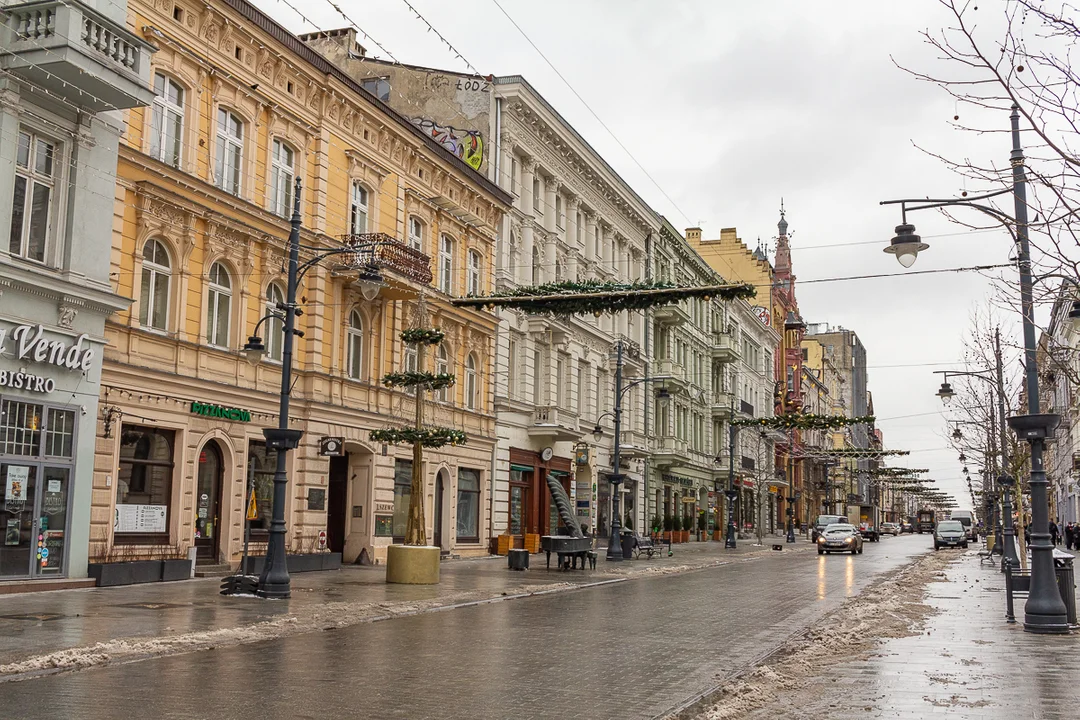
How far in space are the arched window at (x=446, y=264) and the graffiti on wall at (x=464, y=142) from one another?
12.4 feet

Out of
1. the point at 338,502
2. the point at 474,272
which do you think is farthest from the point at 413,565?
the point at 474,272

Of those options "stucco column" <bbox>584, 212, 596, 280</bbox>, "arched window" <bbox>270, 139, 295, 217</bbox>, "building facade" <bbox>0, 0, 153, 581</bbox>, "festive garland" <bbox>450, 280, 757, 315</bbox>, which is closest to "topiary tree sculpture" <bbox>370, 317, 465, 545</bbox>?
"festive garland" <bbox>450, 280, 757, 315</bbox>

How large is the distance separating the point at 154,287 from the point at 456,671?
1429 cm

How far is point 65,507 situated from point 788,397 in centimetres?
7792

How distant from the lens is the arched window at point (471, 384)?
1433 inches

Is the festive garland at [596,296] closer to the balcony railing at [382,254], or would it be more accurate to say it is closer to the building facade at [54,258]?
the balcony railing at [382,254]

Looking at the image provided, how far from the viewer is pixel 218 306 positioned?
24.5 metres

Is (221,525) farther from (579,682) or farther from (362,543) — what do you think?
(579,682)

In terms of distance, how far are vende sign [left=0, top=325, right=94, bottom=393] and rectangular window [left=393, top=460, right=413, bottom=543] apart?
13298 millimetres

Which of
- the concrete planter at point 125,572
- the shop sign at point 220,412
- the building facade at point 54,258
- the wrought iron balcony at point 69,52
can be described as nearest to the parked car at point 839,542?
the shop sign at point 220,412

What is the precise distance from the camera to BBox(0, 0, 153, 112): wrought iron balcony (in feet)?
60.1

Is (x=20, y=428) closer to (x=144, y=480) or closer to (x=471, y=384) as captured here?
(x=144, y=480)

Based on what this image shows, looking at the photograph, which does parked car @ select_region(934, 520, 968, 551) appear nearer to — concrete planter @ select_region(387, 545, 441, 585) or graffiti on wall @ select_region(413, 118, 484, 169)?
graffiti on wall @ select_region(413, 118, 484, 169)

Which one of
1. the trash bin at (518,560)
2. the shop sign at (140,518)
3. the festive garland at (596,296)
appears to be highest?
the festive garland at (596,296)
